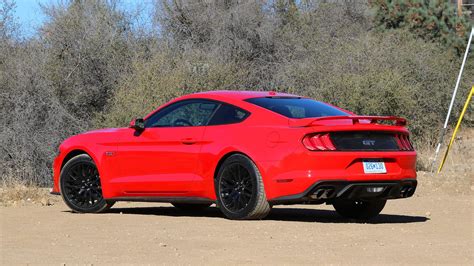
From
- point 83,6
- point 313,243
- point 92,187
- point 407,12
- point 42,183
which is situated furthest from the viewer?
point 407,12

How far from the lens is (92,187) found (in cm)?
1308

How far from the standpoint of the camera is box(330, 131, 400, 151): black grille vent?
11125mm

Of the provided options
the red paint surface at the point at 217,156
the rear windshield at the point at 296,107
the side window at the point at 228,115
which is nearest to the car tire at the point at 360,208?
the red paint surface at the point at 217,156

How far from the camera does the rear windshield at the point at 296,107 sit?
463 inches

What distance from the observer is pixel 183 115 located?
1289 cm

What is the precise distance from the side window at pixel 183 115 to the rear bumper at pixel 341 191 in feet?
5.37

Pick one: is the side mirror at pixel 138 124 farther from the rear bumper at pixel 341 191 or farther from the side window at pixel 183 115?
the rear bumper at pixel 341 191

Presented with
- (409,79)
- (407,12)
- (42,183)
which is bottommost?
(42,183)

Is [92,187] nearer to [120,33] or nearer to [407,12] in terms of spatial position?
[120,33]

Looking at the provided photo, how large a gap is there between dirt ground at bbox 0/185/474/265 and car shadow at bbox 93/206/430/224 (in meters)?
0.01

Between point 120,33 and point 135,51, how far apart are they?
1.40 meters

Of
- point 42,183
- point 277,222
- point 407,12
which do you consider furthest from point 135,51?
point 277,222

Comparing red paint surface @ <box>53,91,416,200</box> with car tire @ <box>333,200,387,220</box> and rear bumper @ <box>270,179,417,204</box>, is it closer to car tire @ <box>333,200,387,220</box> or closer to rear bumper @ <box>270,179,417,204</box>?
rear bumper @ <box>270,179,417,204</box>

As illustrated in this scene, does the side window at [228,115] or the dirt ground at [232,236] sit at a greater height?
the side window at [228,115]
